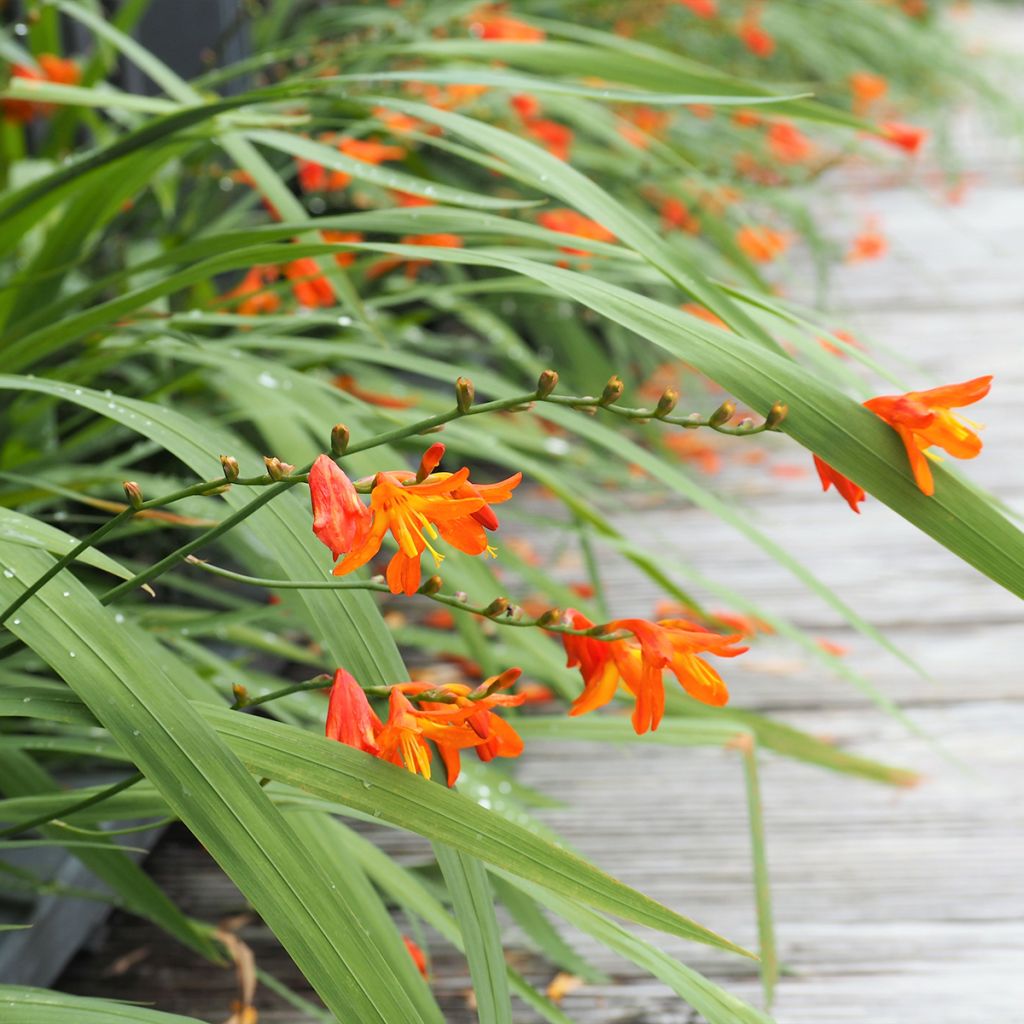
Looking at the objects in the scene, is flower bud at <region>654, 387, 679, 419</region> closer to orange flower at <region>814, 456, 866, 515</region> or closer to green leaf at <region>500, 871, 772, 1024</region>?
orange flower at <region>814, 456, 866, 515</region>

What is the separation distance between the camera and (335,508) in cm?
41

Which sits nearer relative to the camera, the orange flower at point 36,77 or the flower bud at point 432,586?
the flower bud at point 432,586

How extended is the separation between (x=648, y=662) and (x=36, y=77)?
2.93 ft

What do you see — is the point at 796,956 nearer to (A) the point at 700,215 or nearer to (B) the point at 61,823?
(B) the point at 61,823

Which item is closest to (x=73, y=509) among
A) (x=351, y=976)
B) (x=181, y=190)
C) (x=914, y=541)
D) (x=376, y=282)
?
(x=181, y=190)

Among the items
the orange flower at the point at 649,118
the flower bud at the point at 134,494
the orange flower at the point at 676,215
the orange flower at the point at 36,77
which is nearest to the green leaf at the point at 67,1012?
the flower bud at the point at 134,494

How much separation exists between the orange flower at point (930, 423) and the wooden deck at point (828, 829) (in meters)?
0.29

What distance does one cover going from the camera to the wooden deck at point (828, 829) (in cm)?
83

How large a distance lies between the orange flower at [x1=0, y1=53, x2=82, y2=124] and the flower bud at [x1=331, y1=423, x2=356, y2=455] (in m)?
0.80

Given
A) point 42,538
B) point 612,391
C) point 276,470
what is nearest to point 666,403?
point 612,391

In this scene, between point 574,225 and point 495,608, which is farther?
point 574,225

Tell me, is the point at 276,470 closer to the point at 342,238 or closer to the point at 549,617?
the point at 549,617

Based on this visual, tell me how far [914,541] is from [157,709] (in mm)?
1257

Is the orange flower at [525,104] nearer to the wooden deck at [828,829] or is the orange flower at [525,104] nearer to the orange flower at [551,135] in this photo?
the orange flower at [551,135]
